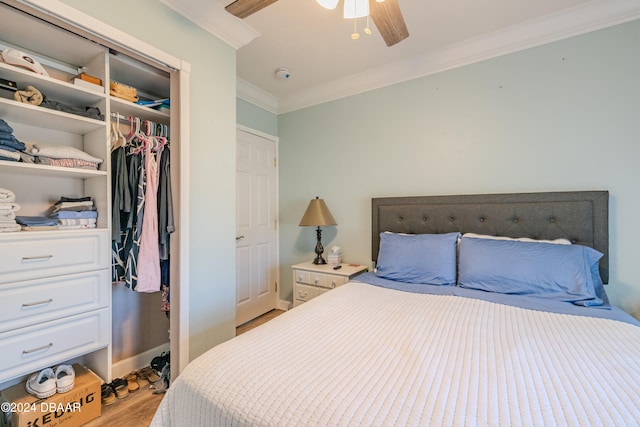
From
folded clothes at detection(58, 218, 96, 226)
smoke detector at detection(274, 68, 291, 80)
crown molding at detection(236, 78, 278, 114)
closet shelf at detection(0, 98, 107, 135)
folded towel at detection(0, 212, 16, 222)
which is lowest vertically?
folded clothes at detection(58, 218, 96, 226)

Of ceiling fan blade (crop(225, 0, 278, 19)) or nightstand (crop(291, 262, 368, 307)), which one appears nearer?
ceiling fan blade (crop(225, 0, 278, 19))

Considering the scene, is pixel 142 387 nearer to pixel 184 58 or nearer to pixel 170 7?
pixel 184 58

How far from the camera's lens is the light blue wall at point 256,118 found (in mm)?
2836

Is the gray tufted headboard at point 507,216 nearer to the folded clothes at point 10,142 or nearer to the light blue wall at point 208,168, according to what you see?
the light blue wall at point 208,168

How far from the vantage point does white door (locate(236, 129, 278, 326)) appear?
2834 mm

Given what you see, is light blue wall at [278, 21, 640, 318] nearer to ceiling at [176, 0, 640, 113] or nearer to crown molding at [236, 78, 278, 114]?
ceiling at [176, 0, 640, 113]

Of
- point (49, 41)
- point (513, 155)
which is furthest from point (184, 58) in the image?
point (513, 155)

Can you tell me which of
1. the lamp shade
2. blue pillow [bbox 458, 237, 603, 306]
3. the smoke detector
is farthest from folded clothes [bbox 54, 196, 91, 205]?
blue pillow [bbox 458, 237, 603, 306]

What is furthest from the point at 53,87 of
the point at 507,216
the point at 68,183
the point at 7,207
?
the point at 507,216

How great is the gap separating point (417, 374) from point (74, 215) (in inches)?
74.5

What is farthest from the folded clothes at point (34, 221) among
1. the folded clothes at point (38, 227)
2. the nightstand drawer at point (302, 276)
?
the nightstand drawer at point (302, 276)

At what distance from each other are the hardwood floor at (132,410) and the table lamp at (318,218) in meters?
1.61

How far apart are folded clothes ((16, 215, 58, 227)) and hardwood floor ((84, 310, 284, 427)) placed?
1.12 meters

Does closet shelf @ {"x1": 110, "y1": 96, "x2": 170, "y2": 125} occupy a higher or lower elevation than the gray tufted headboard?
higher
